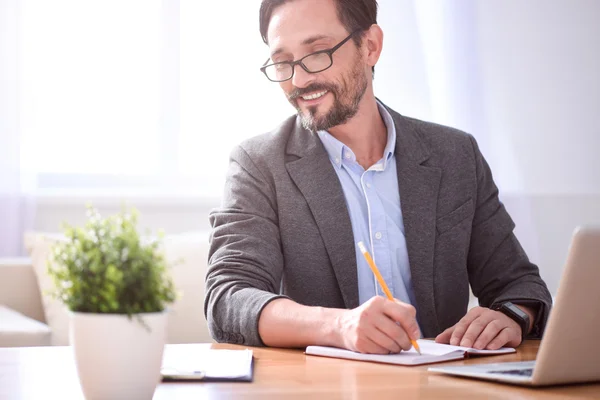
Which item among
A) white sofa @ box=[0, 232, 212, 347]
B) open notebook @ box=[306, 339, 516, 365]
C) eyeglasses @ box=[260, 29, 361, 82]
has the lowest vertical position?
white sofa @ box=[0, 232, 212, 347]

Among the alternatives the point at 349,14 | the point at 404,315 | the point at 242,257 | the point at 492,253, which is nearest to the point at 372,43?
the point at 349,14

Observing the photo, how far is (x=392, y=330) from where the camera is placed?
125 cm

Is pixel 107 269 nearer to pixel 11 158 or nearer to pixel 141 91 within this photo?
pixel 11 158

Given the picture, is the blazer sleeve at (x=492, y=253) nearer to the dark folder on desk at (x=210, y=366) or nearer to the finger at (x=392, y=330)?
the finger at (x=392, y=330)

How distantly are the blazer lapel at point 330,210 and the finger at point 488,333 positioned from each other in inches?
16.0

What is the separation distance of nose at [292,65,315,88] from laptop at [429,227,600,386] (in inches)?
38.9

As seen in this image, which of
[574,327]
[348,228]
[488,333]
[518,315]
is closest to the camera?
[574,327]

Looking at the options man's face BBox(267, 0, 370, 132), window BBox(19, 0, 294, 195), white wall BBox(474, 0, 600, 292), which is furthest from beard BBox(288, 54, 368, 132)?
white wall BBox(474, 0, 600, 292)

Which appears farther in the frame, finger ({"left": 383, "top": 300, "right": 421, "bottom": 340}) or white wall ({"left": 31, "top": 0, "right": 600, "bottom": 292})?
white wall ({"left": 31, "top": 0, "right": 600, "bottom": 292})

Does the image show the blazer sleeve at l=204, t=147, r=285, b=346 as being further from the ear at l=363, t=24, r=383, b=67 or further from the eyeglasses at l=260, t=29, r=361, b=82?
the ear at l=363, t=24, r=383, b=67

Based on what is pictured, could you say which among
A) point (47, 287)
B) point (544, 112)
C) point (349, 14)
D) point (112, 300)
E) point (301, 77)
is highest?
point (349, 14)

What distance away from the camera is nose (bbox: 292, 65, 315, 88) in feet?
6.11

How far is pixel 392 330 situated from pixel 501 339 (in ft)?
0.92

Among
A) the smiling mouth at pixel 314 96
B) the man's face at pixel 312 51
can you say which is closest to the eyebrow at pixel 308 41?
the man's face at pixel 312 51
